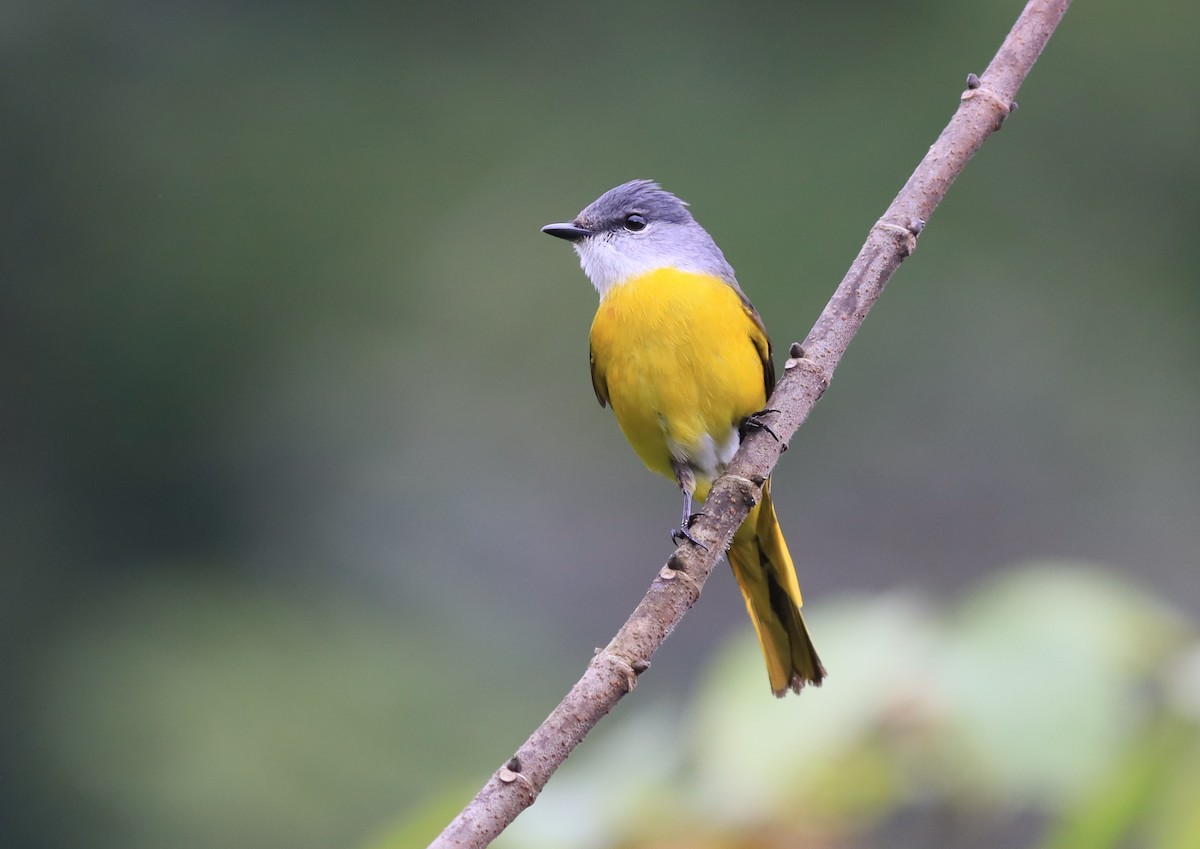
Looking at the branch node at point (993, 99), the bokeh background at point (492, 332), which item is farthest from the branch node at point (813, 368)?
the bokeh background at point (492, 332)

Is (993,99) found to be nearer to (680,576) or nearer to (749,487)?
(749,487)

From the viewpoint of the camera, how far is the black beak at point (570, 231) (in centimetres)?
364

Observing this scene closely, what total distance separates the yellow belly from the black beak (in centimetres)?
30

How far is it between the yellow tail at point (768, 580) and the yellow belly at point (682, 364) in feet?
0.69

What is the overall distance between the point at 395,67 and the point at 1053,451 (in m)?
4.70

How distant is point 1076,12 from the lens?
7828 mm

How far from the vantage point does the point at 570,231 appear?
12.0ft

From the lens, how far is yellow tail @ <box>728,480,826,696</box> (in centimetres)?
305

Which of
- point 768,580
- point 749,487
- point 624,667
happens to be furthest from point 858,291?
point 768,580

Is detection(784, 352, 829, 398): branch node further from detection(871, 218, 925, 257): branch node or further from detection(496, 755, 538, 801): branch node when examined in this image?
detection(496, 755, 538, 801): branch node

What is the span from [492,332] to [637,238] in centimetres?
448

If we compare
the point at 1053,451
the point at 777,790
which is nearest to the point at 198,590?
the point at 1053,451

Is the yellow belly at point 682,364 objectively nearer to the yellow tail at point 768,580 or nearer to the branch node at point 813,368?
the yellow tail at point 768,580

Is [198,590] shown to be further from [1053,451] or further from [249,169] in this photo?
[1053,451]
